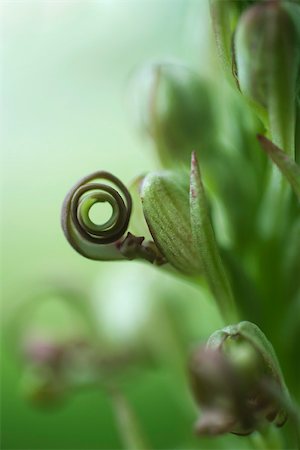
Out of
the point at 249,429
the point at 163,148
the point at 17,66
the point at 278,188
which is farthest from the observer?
the point at 17,66

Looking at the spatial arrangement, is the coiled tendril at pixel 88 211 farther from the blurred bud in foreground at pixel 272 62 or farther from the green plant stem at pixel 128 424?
the green plant stem at pixel 128 424

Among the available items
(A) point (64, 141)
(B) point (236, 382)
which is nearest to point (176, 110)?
(B) point (236, 382)

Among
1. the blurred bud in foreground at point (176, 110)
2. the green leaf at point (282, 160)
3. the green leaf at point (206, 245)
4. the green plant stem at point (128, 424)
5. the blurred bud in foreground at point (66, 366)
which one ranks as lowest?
the green plant stem at point (128, 424)

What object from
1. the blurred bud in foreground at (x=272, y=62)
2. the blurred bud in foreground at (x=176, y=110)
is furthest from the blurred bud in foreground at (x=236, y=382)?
the blurred bud in foreground at (x=176, y=110)

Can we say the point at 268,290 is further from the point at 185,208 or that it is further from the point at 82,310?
the point at 82,310

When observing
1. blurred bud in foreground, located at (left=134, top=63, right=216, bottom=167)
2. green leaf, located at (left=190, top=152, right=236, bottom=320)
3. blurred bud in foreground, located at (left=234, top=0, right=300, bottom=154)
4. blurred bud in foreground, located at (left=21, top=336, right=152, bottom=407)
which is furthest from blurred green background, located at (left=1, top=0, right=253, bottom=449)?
blurred bud in foreground, located at (left=234, top=0, right=300, bottom=154)

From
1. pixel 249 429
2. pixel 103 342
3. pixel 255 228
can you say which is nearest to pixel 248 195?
pixel 255 228
